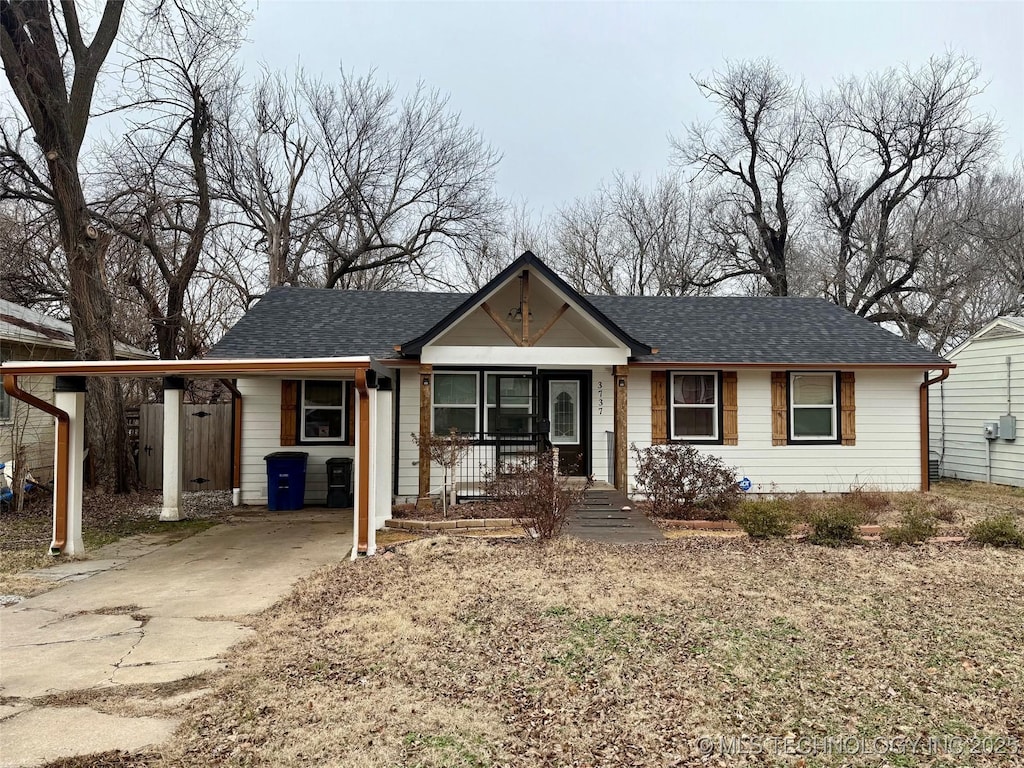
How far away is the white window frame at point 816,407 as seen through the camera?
12.5 m

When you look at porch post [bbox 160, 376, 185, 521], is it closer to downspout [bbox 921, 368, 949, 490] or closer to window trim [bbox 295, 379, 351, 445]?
window trim [bbox 295, 379, 351, 445]

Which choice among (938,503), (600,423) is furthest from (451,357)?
(938,503)

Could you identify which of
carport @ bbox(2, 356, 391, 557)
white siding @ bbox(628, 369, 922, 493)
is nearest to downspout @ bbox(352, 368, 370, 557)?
carport @ bbox(2, 356, 391, 557)

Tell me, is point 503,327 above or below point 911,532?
above

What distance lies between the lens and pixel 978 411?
49.3 ft

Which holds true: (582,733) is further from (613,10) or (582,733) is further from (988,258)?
(988,258)

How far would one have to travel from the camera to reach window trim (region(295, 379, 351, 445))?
12.3m

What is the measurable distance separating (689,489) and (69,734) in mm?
8377

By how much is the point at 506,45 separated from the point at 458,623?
56.7 feet

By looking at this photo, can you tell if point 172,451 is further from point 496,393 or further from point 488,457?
point 496,393

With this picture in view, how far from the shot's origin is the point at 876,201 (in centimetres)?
2605

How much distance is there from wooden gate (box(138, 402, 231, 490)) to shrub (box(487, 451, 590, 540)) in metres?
7.97

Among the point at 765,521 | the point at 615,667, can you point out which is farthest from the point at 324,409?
the point at 615,667

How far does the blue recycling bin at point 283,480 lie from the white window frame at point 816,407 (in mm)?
9185
